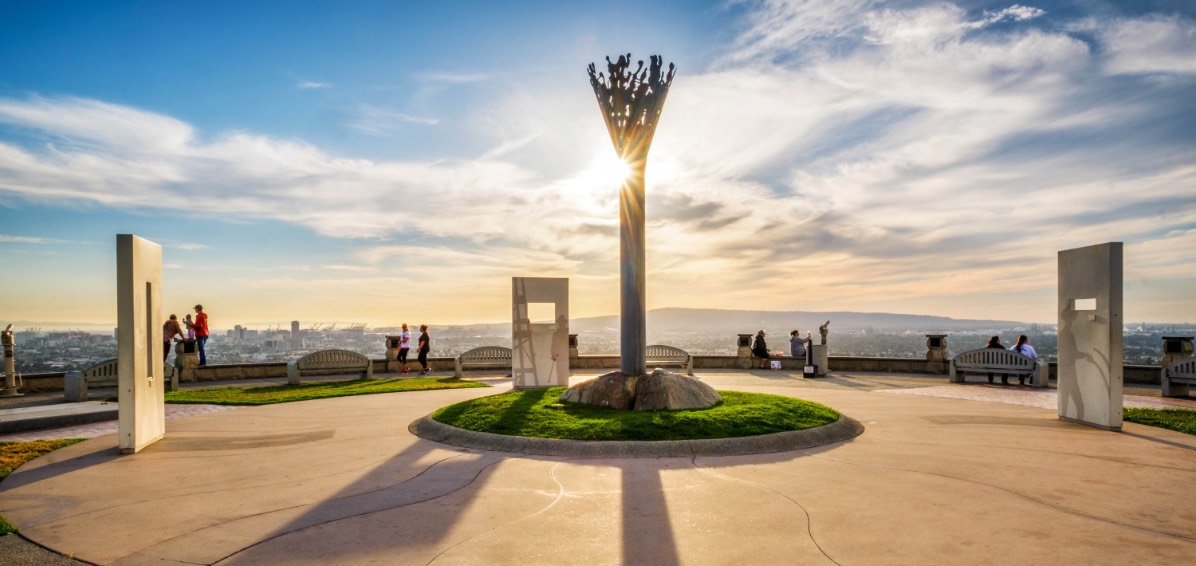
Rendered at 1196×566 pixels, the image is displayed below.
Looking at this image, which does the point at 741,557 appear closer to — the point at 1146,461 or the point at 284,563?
the point at 284,563

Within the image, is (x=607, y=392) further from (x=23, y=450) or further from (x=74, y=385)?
(x=74, y=385)

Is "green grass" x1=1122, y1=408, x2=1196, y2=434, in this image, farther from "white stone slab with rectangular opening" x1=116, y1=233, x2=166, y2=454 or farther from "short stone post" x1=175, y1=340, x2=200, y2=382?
"short stone post" x1=175, y1=340, x2=200, y2=382

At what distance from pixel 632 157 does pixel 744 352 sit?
12.5m

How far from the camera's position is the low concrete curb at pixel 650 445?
24.4ft

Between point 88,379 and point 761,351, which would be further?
point 761,351

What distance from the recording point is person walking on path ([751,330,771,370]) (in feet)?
70.4

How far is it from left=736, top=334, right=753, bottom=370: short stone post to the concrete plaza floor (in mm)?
12749

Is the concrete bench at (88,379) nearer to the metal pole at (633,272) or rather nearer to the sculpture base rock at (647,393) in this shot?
the sculpture base rock at (647,393)

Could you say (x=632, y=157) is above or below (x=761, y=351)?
above

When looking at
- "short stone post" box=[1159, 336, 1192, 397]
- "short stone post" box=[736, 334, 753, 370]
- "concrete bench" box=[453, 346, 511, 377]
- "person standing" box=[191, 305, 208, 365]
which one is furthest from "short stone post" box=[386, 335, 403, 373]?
"short stone post" box=[1159, 336, 1192, 397]

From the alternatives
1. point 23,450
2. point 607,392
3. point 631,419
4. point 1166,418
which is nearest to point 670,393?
point 607,392

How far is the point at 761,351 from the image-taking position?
21.6 meters

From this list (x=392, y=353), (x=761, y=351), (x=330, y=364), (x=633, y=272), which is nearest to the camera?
(x=633, y=272)

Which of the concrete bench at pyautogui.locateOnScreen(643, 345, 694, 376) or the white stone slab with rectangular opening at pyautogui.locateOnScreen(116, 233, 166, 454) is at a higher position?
the white stone slab with rectangular opening at pyautogui.locateOnScreen(116, 233, 166, 454)
